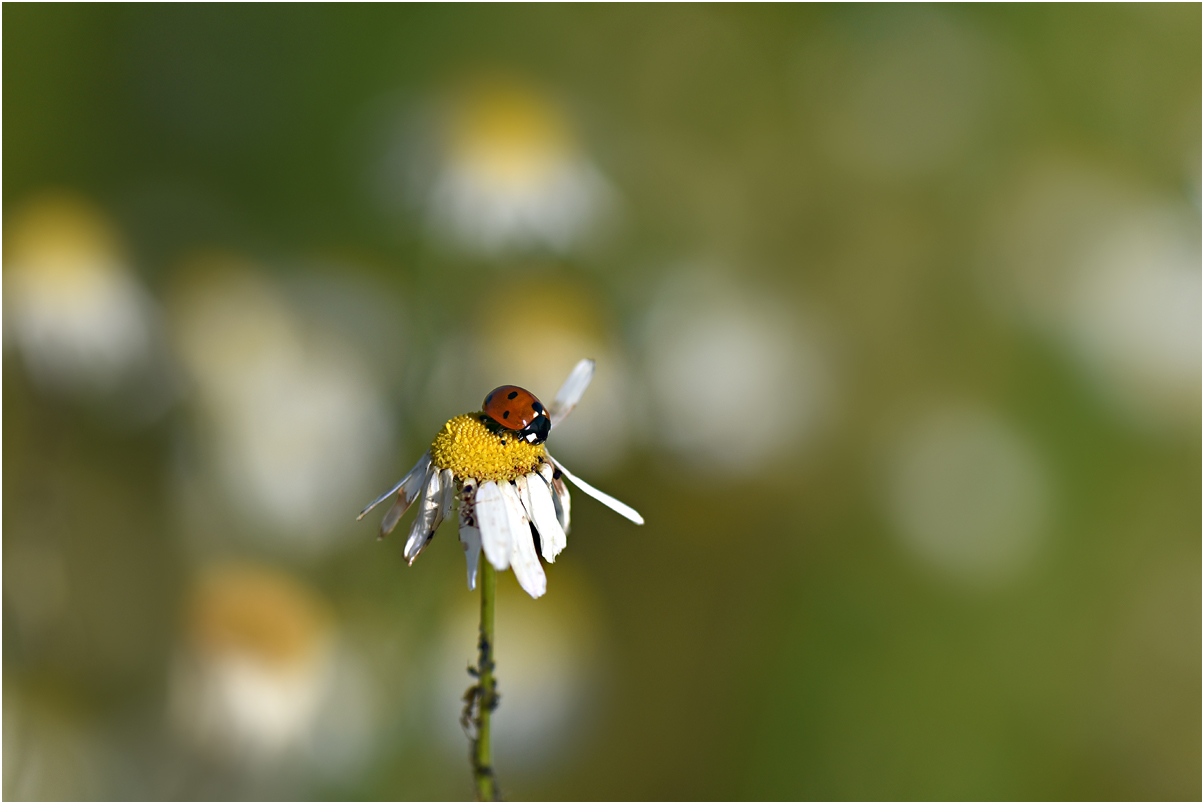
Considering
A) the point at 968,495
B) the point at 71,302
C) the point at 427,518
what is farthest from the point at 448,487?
the point at 968,495

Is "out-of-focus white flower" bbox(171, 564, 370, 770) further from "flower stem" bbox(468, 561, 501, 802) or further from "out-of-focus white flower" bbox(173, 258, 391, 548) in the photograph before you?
"flower stem" bbox(468, 561, 501, 802)

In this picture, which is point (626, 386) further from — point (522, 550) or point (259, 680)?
point (522, 550)

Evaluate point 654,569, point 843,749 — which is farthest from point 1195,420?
point 654,569

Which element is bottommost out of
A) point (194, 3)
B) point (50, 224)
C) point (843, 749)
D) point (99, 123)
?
point (843, 749)

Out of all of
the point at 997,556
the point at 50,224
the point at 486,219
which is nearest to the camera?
the point at 50,224

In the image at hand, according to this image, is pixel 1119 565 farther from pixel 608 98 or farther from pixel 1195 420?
pixel 608 98

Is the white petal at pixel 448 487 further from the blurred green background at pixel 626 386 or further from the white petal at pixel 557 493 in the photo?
the blurred green background at pixel 626 386
